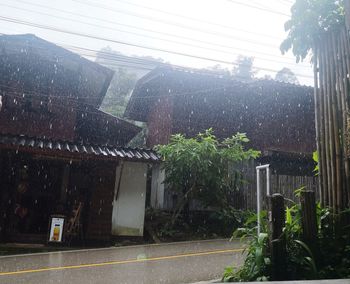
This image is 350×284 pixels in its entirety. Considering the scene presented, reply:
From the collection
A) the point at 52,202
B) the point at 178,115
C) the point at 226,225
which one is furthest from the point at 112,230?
the point at 178,115

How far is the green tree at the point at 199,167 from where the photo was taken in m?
14.0

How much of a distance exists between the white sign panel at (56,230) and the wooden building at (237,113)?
6.25 meters

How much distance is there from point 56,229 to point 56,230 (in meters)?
0.03

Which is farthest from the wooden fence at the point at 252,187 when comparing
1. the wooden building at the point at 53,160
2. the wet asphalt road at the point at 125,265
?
the wet asphalt road at the point at 125,265

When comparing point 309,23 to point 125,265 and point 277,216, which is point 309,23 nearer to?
point 277,216

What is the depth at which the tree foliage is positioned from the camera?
588 cm

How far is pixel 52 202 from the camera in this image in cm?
1353

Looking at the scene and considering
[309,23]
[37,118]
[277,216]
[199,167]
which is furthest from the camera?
[37,118]

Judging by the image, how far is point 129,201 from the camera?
1391cm

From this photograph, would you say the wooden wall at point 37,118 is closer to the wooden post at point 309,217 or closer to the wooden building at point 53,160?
the wooden building at point 53,160

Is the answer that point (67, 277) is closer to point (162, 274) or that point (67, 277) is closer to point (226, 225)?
point (162, 274)

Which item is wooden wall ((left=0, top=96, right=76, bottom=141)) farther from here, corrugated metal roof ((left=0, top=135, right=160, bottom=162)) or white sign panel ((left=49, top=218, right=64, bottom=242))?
white sign panel ((left=49, top=218, right=64, bottom=242))

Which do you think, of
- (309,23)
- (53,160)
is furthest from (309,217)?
(53,160)

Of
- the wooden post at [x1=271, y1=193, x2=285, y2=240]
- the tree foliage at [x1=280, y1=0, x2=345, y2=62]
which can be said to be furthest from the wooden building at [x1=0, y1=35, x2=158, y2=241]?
the wooden post at [x1=271, y1=193, x2=285, y2=240]
